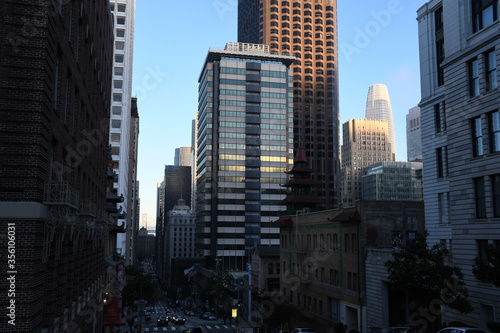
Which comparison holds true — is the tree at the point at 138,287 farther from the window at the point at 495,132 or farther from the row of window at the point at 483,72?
the window at the point at 495,132

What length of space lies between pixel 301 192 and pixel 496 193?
152ft

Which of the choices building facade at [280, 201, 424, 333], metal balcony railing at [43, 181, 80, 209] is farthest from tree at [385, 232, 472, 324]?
metal balcony railing at [43, 181, 80, 209]

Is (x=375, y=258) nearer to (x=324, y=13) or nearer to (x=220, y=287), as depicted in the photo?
(x=220, y=287)

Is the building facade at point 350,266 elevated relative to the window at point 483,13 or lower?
lower

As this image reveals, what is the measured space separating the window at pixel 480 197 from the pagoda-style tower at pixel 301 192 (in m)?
40.1

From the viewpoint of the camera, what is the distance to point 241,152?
13500 cm

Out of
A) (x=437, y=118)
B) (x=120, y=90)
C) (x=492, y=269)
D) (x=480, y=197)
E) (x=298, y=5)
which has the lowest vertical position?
(x=492, y=269)

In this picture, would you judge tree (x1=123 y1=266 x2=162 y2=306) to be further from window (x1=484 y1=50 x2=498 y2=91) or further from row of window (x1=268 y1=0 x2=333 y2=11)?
row of window (x1=268 y1=0 x2=333 y2=11)

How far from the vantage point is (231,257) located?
131 m

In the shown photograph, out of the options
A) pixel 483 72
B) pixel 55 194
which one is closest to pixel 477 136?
pixel 483 72

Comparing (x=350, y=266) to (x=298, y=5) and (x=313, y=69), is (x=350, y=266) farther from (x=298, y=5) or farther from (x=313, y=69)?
(x=298, y=5)

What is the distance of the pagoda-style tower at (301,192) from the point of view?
69.2m

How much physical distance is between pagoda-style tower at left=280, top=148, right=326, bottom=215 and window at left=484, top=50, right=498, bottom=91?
41964 mm

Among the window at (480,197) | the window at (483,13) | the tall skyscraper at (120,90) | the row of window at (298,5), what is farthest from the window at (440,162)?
the row of window at (298,5)
